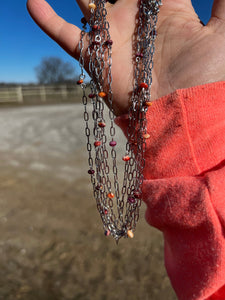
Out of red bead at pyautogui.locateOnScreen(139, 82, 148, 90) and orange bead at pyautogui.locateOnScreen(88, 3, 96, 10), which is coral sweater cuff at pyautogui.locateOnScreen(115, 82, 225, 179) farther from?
orange bead at pyautogui.locateOnScreen(88, 3, 96, 10)

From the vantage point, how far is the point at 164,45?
2.22 ft

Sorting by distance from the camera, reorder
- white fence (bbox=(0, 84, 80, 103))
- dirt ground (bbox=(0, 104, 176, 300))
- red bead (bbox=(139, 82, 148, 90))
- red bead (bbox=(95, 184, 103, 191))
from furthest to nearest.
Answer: white fence (bbox=(0, 84, 80, 103)) → dirt ground (bbox=(0, 104, 176, 300)) → red bead (bbox=(95, 184, 103, 191)) → red bead (bbox=(139, 82, 148, 90))

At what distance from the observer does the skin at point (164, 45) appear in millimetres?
613

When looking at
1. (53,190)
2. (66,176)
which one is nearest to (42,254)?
(53,190)

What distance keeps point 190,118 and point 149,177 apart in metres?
0.18

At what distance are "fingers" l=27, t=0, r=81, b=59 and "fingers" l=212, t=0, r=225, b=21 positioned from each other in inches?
14.4

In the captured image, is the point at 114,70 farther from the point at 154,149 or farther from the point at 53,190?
the point at 53,190

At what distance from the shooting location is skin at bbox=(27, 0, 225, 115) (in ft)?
2.01

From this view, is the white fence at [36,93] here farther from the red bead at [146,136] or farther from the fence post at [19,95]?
the red bead at [146,136]

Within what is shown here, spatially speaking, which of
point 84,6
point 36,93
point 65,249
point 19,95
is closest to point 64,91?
point 36,93

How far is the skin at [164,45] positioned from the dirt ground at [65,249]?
892 mm

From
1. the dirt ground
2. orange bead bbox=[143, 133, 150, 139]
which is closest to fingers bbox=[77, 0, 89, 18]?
orange bead bbox=[143, 133, 150, 139]

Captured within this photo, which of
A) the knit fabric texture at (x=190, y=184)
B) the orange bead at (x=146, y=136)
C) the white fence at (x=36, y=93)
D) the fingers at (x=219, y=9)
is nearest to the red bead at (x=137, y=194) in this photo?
the knit fabric texture at (x=190, y=184)

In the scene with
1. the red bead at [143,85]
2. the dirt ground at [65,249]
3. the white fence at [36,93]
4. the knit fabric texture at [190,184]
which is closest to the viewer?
the knit fabric texture at [190,184]
